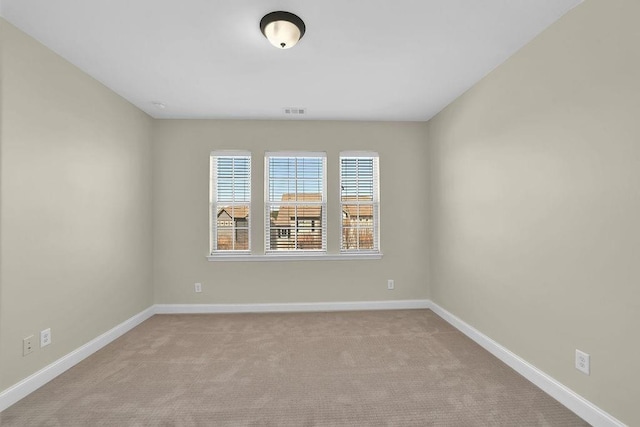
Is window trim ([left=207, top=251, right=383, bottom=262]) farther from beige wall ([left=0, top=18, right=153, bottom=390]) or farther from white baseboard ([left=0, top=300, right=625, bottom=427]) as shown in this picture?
beige wall ([left=0, top=18, right=153, bottom=390])

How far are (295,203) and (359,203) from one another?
914mm

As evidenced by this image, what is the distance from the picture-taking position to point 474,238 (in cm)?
315

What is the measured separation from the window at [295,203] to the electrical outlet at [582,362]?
2.82 metres

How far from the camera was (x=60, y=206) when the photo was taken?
2.52 metres

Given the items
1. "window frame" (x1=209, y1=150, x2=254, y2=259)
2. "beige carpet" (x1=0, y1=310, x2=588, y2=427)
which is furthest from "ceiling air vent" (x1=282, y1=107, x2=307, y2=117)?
"beige carpet" (x1=0, y1=310, x2=588, y2=427)

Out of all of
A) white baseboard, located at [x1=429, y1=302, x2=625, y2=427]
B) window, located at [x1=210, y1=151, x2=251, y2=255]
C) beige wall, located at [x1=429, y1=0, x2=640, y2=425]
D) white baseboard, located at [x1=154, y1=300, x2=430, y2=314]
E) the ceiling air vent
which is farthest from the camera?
window, located at [x1=210, y1=151, x2=251, y2=255]

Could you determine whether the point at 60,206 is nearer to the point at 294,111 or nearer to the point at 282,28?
the point at 282,28

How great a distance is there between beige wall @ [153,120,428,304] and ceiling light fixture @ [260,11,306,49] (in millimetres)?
2052

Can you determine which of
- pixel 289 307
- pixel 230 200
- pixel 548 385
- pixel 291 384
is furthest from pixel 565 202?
pixel 230 200

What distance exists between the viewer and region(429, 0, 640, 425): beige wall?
1685 mm

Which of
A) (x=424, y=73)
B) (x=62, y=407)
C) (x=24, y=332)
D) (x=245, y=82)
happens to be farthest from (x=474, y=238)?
(x=24, y=332)

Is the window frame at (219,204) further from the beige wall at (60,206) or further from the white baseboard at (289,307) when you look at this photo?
the beige wall at (60,206)

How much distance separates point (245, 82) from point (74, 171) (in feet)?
5.77

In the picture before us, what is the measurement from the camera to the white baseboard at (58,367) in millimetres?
2070
